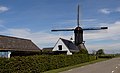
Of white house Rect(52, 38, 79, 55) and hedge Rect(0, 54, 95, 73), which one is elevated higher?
white house Rect(52, 38, 79, 55)

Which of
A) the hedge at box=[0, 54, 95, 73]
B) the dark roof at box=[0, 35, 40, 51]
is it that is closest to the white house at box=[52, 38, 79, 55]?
the dark roof at box=[0, 35, 40, 51]

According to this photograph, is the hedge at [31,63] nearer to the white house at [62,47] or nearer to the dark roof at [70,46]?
the white house at [62,47]

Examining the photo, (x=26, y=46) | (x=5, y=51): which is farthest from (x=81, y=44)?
(x=5, y=51)

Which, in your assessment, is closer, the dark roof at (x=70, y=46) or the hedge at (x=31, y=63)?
the hedge at (x=31, y=63)

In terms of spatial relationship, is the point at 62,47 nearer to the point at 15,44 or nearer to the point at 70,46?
the point at 70,46

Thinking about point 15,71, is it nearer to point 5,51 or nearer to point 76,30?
point 5,51

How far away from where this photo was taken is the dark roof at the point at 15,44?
156ft

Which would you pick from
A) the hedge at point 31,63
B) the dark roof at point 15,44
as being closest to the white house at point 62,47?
the dark roof at point 15,44

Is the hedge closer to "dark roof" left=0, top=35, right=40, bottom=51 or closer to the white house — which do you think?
"dark roof" left=0, top=35, right=40, bottom=51

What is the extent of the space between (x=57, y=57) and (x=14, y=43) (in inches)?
789

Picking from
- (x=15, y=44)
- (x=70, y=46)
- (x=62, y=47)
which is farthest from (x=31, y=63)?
(x=70, y=46)

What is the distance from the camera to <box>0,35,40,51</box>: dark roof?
156 feet

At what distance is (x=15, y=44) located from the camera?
169ft

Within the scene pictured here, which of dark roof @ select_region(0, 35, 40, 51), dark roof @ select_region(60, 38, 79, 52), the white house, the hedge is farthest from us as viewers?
dark roof @ select_region(60, 38, 79, 52)
